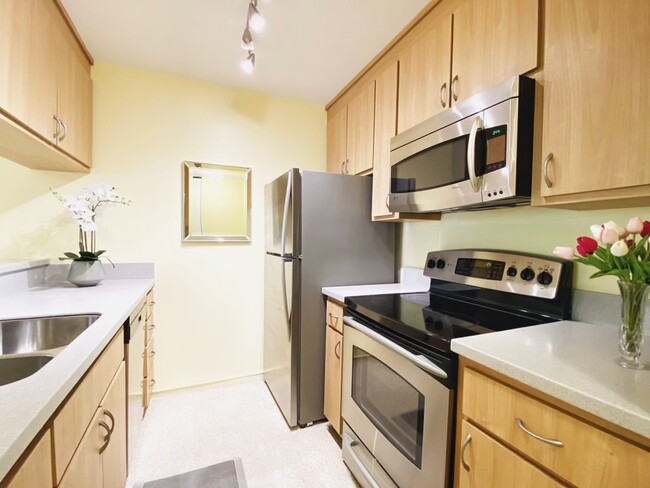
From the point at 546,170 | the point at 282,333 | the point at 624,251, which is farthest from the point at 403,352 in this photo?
the point at 282,333

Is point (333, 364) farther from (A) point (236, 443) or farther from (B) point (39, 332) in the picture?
(B) point (39, 332)

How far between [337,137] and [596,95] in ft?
6.15

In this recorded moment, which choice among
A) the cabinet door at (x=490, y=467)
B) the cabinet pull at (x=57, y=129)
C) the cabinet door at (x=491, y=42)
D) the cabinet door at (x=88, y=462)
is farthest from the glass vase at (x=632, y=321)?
the cabinet pull at (x=57, y=129)

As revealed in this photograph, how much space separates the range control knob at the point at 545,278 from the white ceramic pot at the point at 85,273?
2396mm

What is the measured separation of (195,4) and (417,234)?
1839mm

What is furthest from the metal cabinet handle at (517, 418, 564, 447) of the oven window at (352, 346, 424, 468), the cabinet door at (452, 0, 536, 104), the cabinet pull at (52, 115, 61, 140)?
the cabinet pull at (52, 115, 61, 140)

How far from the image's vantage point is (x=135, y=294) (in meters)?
1.60

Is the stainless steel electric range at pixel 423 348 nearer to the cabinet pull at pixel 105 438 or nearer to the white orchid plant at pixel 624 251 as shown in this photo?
the white orchid plant at pixel 624 251

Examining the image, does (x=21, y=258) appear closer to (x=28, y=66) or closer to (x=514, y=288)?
(x=28, y=66)

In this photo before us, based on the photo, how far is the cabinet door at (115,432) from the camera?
106 centimetres

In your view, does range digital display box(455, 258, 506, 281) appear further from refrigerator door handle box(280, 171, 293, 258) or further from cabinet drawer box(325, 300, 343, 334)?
refrigerator door handle box(280, 171, 293, 258)

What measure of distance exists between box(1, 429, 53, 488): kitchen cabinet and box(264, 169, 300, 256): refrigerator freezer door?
1.35 m

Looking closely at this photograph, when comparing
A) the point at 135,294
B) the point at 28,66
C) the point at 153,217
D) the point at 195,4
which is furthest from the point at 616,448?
the point at 153,217

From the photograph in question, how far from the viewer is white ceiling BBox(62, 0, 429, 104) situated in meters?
1.56
